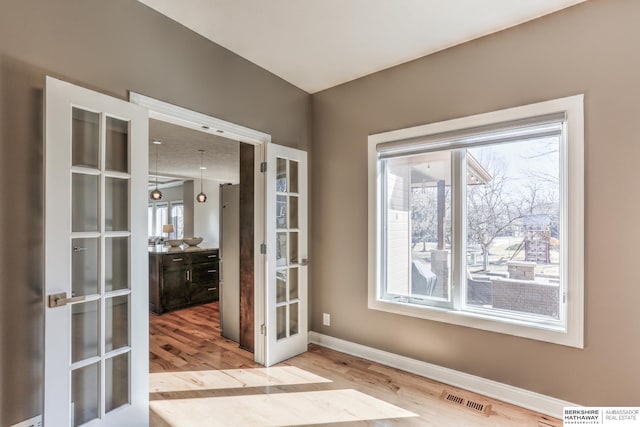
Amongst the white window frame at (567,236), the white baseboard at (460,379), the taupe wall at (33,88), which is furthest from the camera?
the white baseboard at (460,379)

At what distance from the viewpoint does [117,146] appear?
6.28 feet

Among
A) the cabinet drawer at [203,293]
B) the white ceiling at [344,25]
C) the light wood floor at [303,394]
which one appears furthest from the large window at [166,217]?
the white ceiling at [344,25]

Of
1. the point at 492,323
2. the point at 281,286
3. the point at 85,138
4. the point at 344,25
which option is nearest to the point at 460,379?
the point at 492,323

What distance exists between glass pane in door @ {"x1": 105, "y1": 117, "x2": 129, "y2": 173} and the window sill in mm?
2362

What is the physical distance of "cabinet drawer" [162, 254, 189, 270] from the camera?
4.73 meters

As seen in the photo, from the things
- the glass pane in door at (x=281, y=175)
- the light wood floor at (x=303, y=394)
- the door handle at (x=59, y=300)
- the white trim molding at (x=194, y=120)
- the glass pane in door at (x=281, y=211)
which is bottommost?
the light wood floor at (x=303, y=394)

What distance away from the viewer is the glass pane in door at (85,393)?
1722mm

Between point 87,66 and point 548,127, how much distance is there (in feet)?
9.84

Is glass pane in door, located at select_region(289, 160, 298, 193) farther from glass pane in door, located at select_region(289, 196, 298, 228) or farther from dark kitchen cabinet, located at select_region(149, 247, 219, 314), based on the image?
dark kitchen cabinet, located at select_region(149, 247, 219, 314)

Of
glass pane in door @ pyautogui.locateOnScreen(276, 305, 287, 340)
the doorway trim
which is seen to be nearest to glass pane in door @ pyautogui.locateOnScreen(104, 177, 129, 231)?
the doorway trim

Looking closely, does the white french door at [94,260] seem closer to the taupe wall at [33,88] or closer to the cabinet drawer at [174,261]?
the taupe wall at [33,88]

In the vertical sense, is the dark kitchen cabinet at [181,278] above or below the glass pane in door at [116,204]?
below

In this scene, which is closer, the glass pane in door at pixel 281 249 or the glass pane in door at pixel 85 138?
the glass pane in door at pixel 85 138

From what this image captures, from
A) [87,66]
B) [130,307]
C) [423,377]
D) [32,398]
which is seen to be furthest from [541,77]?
[32,398]
